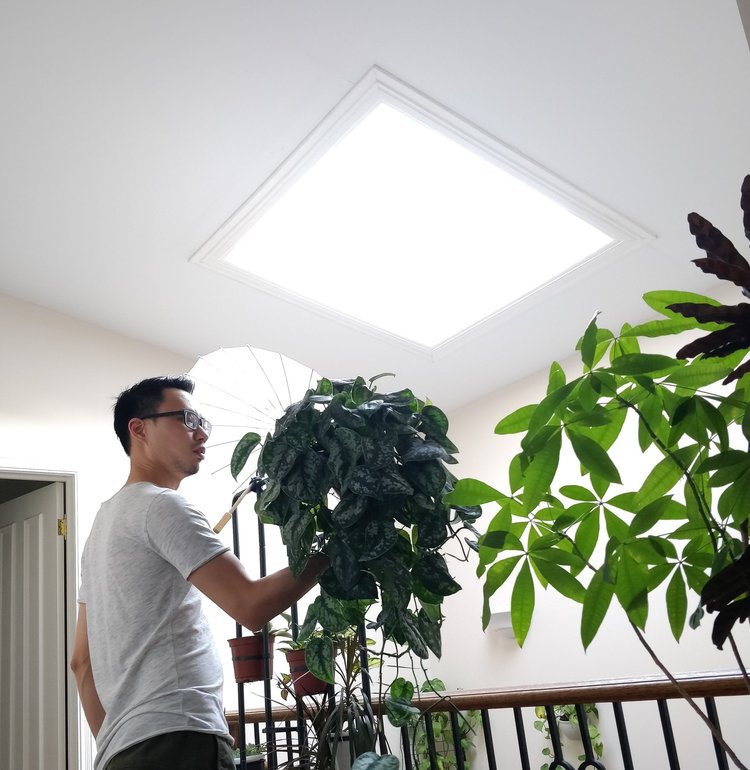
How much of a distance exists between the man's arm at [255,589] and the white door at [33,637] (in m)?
3.40

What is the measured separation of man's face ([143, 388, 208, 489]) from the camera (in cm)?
181

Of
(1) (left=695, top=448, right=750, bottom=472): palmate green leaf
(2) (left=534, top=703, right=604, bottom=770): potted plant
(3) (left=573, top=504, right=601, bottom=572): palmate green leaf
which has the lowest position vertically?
(2) (left=534, top=703, right=604, bottom=770): potted plant

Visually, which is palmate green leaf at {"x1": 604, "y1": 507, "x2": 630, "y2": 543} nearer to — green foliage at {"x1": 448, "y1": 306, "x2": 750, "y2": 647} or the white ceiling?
green foliage at {"x1": 448, "y1": 306, "x2": 750, "y2": 647}

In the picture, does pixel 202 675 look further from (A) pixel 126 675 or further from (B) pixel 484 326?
(B) pixel 484 326

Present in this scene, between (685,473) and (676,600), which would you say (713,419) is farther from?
(676,600)

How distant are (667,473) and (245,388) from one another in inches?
46.5

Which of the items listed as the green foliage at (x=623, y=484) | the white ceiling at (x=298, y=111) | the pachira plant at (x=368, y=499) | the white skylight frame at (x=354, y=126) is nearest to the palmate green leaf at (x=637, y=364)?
the green foliage at (x=623, y=484)

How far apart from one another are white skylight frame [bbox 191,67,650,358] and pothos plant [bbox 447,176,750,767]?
252 centimetres

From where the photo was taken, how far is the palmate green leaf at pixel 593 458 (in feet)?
2.75

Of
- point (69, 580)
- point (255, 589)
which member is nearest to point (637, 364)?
point (255, 589)

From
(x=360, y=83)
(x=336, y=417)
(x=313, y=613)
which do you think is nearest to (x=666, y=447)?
(x=336, y=417)

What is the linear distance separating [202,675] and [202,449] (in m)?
0.58

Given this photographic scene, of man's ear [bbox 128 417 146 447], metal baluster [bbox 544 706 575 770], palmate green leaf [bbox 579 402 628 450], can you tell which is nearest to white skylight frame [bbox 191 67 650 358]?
man's ear [bbox 128 417 146 447]

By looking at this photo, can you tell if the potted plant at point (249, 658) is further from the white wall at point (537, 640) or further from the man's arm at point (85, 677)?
the white wall at point (537, 640)
